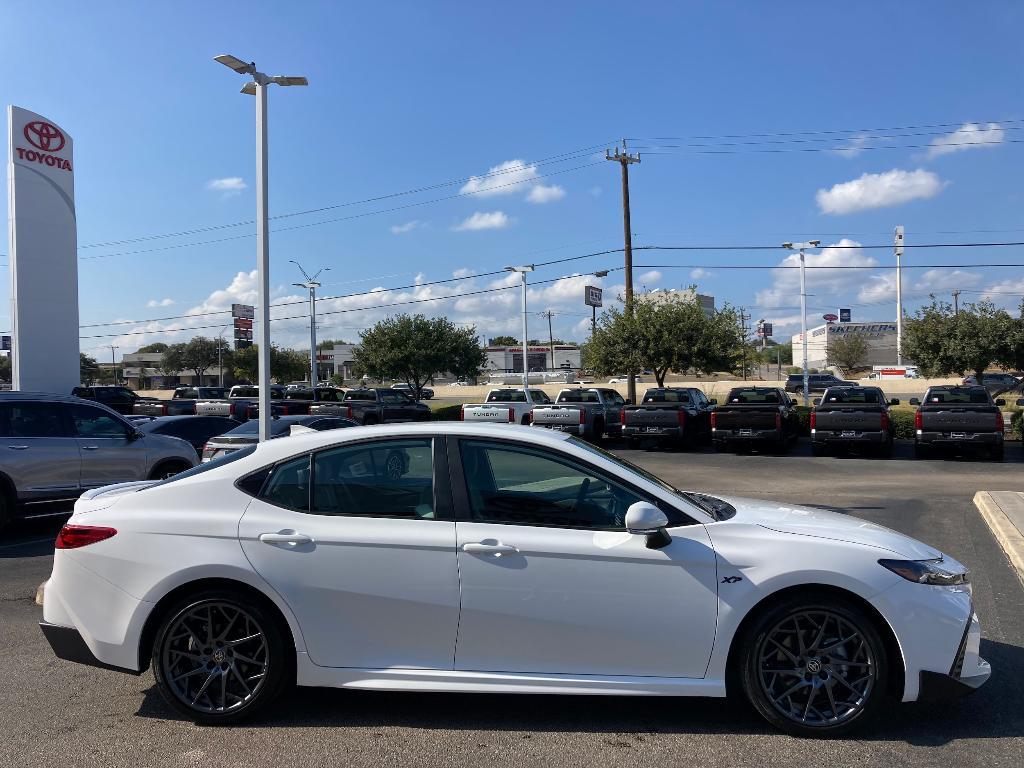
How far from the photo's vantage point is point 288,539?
4336 mm

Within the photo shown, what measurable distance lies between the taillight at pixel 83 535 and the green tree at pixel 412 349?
45.3 meters

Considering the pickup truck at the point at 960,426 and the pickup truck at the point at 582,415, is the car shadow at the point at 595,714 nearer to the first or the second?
the pickup truck at the point at 960,426

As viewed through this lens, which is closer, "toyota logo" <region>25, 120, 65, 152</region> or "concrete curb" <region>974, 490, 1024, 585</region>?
"concrete curb" <region>974, 490, 1024, 585</region>

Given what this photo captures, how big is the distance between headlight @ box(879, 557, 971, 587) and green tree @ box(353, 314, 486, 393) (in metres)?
46.3

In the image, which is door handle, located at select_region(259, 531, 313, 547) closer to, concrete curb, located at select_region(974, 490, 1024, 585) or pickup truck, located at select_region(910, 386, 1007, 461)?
concrete curb, located at select_region(974, 490, 1024, 585)

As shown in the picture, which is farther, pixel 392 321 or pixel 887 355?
pixel 887 355

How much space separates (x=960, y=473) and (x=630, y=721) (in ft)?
51.2

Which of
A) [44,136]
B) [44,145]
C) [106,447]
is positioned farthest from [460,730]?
[44,136]

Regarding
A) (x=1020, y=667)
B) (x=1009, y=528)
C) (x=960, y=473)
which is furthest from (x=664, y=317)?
(x=1020, y=667)

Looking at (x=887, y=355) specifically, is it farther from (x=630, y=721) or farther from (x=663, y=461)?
(x=630, y=721)

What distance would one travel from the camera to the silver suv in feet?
33.6

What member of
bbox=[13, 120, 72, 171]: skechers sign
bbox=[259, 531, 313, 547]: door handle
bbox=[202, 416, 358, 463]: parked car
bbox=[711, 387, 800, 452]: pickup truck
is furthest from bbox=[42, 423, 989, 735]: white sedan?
bbox=[13, 120, 72, 171]: skechers sign

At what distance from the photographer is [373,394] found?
3556cm

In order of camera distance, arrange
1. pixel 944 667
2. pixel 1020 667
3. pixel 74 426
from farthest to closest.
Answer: pixel 74 426, pixel 1020 667, pixel 944 667
